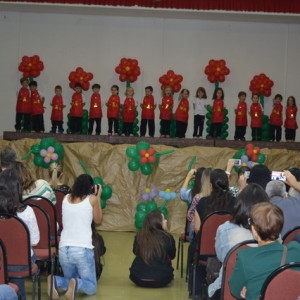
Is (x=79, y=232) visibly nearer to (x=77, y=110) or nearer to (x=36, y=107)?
(x=77, y=110)

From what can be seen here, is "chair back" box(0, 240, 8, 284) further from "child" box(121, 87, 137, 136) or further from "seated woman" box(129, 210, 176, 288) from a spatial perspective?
"child" box(121, 87, 137, 136)

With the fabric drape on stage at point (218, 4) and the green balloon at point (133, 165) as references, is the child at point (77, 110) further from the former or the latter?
the green balloon at point (133, 165)

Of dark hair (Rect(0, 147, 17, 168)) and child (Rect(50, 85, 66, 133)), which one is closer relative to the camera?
dark hair (Rect(0, 147, 17, 168))

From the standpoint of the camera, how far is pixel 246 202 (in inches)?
170

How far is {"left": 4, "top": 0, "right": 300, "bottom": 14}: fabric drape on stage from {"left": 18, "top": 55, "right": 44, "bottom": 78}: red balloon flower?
1292 mm

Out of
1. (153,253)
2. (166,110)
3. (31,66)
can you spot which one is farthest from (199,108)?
(153,253)

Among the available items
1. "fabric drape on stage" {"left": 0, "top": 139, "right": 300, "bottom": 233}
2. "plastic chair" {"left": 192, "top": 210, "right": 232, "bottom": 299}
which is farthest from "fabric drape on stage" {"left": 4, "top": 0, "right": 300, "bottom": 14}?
"plastic chair" {"left": 192, "top": 210, "right": 232, "bottom": 299}

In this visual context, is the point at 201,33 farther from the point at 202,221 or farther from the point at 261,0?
the point at 202,221

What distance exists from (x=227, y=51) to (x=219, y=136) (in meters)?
2.63

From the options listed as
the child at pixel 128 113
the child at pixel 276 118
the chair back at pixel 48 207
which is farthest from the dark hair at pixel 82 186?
the child at pixel 276 118

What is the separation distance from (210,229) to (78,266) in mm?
1192

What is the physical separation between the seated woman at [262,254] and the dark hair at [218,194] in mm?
2173

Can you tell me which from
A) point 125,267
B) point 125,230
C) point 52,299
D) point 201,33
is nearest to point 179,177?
point 125,230

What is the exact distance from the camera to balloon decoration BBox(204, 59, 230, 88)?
1584 centimetres
